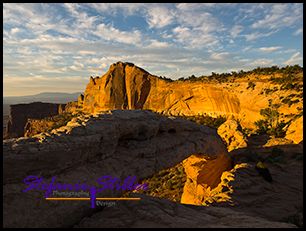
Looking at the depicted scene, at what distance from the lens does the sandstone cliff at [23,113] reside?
10520cm

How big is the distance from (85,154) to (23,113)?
114 m

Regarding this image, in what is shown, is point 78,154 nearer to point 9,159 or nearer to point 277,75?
point 9,159

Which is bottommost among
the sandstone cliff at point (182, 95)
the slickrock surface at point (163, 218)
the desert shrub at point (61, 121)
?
the desert shrub at point (61, 121)

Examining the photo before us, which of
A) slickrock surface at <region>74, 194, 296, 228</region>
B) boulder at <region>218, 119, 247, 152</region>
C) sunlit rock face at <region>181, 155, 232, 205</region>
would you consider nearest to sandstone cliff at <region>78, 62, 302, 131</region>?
boulder at <region>218, 119, 247, 152</region>

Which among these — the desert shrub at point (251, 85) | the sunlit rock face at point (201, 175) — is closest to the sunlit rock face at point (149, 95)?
the desert shrub at point (251, 85)

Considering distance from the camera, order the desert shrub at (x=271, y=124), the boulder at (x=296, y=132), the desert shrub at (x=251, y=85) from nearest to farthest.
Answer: the boulder at (x=296, y=132) < the desert shrub at (x=271, y=124) < the desert shrub at (x=251, y=85)

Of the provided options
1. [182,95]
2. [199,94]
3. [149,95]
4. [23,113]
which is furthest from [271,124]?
[23,113]

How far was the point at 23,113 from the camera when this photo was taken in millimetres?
109875

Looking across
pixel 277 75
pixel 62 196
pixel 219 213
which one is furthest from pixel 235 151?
pixel 277 75

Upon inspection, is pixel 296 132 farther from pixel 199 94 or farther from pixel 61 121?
pixel 61 121

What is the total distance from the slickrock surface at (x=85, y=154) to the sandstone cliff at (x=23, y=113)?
10246 centimetres

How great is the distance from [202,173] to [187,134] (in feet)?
13.4

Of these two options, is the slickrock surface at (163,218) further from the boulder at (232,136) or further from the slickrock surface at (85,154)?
the boulder at (232,136)

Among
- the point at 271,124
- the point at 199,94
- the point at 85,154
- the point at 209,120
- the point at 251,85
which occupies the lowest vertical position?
the point at 209,120
